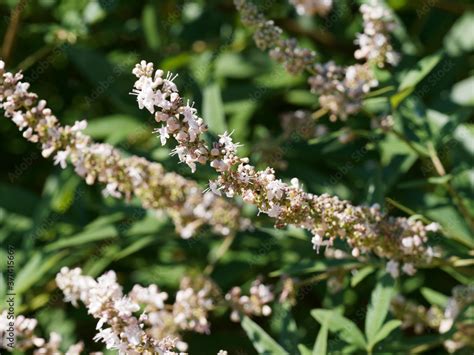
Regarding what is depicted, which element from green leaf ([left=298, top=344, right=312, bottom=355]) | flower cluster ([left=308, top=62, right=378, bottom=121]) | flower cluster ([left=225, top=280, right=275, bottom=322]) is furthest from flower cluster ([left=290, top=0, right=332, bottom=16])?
green leaf ([left=298, top=344, right=312, bottom=355])

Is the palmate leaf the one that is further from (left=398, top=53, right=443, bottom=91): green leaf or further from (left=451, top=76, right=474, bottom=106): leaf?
(left=451, top=76, right=474, bottom=106): leaf

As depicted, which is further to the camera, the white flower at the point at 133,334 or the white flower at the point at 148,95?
the white flower at the point at 133,334

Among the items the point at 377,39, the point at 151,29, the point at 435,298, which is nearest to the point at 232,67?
the point at 151,29

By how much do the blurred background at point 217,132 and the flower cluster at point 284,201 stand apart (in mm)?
442

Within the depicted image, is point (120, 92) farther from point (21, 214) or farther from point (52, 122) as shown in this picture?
point (52, 122)

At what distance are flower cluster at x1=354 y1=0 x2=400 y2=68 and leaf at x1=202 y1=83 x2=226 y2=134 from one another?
2.31 feet

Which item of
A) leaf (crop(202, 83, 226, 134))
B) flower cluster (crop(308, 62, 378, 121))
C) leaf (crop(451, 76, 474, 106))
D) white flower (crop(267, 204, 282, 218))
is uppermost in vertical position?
white flower (crop(267, 204, 282, 218))

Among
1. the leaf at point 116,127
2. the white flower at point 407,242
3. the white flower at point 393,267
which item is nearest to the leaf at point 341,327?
the white flower at point 393,267

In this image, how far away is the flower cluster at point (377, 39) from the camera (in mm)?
2801

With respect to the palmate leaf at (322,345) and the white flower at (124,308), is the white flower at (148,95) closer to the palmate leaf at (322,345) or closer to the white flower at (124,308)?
the white flower at (124,308)

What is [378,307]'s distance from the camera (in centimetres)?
257

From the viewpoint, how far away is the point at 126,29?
4.09 metres

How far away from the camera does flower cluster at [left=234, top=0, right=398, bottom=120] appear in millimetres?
2645

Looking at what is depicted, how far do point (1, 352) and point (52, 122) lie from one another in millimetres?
1433
